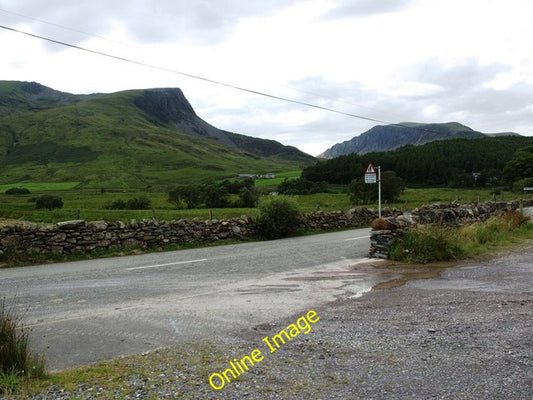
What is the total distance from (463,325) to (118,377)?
4442 millimetres

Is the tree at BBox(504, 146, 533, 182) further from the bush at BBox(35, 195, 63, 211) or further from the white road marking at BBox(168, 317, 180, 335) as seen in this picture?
the white road marking at BBox(168, 317, 180, 335)

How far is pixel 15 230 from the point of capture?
14.9 metres

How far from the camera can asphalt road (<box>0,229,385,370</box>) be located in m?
6.06

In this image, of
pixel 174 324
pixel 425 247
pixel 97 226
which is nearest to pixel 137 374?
pixel 174 324

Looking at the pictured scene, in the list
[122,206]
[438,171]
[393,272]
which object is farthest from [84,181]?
[393,272]

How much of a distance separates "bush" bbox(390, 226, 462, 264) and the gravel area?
516cm

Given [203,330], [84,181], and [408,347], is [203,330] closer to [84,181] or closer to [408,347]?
[408,347]

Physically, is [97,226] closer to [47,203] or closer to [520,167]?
[47,203]

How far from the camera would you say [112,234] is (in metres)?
17.1

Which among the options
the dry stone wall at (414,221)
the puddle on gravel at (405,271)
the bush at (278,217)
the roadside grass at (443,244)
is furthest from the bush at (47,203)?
the puddle on gravel at (405,271)

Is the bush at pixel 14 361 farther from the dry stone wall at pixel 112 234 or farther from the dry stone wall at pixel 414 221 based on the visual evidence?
the dry stone wall at pixel 112 234

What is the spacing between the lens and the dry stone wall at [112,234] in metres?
15.1

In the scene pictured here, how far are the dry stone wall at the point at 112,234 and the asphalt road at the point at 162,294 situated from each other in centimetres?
169

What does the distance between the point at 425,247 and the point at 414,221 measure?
199cm
